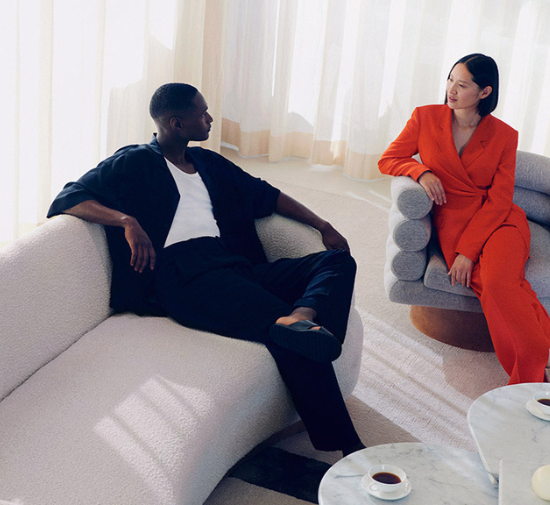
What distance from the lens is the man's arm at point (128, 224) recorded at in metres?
2.35

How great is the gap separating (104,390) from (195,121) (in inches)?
41.9

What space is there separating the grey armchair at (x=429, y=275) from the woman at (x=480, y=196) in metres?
0.06

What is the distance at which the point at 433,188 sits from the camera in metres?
2.88

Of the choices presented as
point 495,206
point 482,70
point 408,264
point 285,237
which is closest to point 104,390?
point 285,237

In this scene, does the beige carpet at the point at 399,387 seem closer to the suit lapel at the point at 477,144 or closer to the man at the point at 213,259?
the man at the point at 213,259

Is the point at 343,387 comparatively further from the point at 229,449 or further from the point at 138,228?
the point at 138,228

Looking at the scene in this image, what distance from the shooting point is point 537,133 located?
489 cm

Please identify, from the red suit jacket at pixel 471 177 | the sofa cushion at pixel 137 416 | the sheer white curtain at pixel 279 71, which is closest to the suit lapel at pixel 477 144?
the red suit jacket at pixel 471 177

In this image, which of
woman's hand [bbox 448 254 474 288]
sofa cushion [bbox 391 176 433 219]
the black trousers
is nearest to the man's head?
the black trousers

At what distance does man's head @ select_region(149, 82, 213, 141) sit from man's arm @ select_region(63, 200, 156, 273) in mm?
405

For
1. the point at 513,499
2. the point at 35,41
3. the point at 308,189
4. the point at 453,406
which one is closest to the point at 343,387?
the point at 453,406

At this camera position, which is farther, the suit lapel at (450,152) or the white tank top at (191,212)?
the suit lapel at (450,152)

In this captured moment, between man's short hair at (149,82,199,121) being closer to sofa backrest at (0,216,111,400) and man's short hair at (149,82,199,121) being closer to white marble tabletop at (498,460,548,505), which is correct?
sofa backrest at (0,216,111,400)

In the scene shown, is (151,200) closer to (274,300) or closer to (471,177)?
(274,300)
